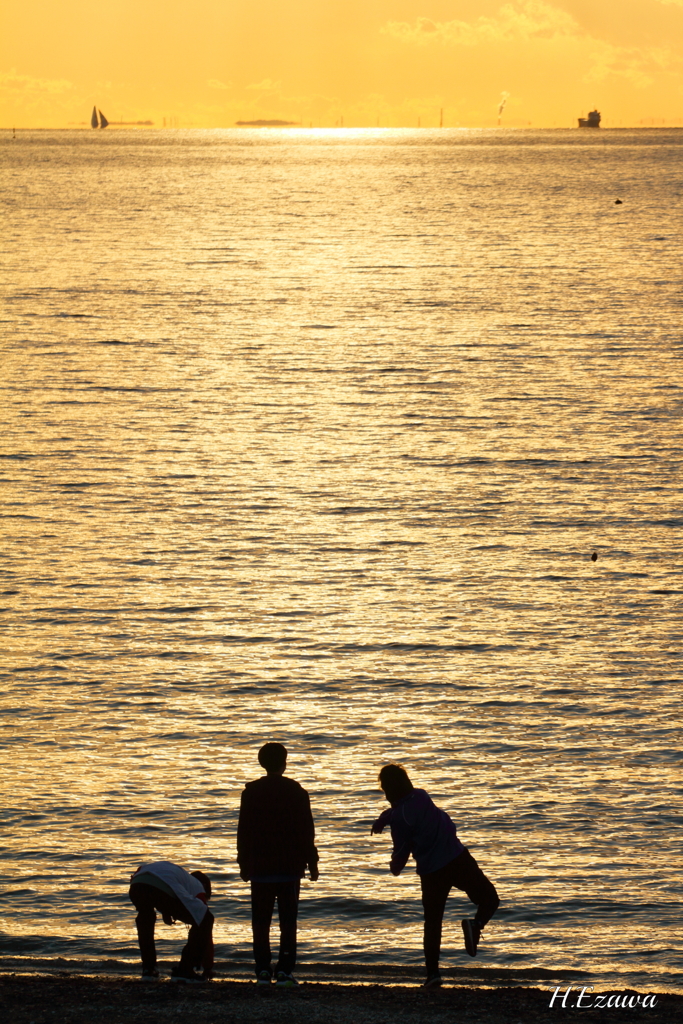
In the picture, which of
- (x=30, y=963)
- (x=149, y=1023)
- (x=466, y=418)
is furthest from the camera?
(x=466, y=418)

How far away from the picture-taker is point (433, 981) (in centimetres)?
1181

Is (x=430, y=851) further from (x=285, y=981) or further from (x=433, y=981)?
(x=285, y=981)

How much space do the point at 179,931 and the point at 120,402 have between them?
34461 millimetres

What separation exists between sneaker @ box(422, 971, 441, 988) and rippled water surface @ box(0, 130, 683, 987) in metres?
3.03

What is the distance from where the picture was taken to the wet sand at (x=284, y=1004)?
34.6 ft

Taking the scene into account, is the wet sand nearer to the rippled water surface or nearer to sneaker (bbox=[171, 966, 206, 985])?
sneaker (bbox=[171, 966, 206, 985])

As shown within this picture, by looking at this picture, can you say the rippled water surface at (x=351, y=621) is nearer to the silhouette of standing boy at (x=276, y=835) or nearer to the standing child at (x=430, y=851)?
the standing child at (x=430, y=851)

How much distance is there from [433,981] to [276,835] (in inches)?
81.2

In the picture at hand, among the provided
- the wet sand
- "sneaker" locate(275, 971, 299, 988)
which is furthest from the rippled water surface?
"sneaker" locate(275, 971, 299, 988)

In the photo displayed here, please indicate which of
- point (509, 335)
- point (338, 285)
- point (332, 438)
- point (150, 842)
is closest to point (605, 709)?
point (150, 842)

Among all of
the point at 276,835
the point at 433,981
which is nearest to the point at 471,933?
the point at 433,981

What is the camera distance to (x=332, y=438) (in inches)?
1731

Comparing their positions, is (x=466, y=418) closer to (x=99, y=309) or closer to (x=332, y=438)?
(x=332, y=438)

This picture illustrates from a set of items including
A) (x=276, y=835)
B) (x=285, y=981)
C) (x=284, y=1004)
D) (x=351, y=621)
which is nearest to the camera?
(x=284, y=1004)
